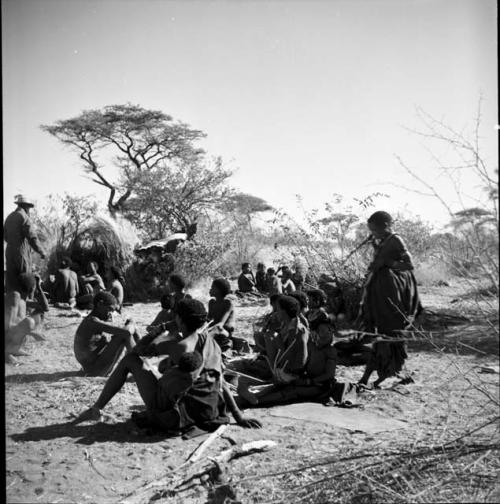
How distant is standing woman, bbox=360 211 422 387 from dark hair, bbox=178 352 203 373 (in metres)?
2.04

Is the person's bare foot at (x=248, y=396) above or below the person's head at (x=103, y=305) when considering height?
below

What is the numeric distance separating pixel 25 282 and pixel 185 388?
10.6 ft

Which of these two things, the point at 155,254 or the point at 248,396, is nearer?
the point at 248,396

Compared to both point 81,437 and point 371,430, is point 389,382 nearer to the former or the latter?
point 371,430

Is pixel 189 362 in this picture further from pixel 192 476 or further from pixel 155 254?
pixel 155 254

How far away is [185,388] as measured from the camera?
3.70 metres

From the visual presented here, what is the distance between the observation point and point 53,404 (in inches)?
172

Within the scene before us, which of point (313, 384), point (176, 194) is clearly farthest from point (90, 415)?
point (176, 194)

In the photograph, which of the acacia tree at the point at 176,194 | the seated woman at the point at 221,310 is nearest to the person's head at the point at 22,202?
the seated woman at the point at 221,310

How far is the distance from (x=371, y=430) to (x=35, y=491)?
7.46 ft

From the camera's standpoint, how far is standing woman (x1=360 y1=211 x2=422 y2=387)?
5055mm

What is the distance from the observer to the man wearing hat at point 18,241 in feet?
20.3

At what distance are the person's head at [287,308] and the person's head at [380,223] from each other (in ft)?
3.74

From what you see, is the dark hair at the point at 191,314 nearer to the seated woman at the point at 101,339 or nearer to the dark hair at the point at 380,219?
the seated woman at the point at 101,339
